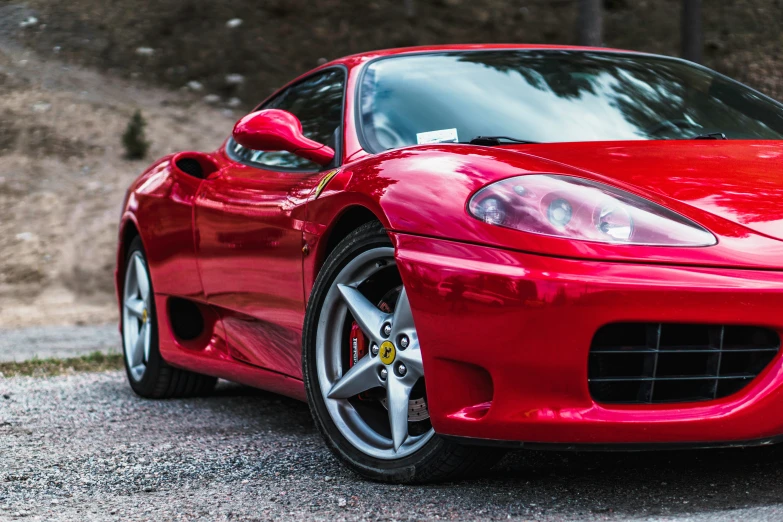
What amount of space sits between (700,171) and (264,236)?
1.43 metres

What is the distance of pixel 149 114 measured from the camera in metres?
21.0

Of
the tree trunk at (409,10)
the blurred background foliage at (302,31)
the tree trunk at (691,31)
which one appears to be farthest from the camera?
the tree trunk at (409,10)

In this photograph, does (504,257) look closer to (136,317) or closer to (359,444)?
(359,444)

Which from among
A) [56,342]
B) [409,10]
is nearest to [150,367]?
[56,342]

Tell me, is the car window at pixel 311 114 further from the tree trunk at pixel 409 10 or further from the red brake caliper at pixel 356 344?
the tree trunk at pixel 409 10

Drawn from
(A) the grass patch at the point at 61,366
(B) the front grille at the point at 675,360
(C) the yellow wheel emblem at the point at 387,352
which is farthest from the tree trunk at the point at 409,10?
(B) the front grille at the point at 675,360

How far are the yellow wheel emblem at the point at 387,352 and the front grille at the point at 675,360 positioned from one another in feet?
1.82

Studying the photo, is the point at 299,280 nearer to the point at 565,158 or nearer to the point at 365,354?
the point at 365,354

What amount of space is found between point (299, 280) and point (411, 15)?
23007mm

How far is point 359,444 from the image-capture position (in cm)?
299

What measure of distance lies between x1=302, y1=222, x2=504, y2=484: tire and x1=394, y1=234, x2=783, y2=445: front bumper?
160mm

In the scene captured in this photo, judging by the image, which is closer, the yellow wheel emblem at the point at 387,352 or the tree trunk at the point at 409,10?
the yellow wheel emblem at the point at 387,352

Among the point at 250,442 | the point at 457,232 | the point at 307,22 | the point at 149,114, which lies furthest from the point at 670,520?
the point at 307,22

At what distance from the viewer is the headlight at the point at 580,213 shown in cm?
252
